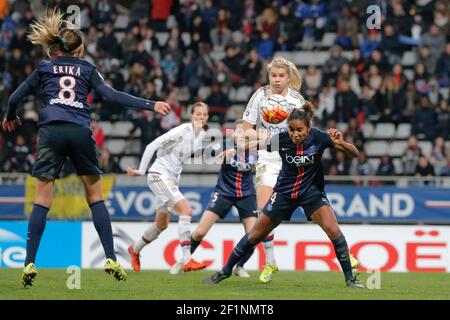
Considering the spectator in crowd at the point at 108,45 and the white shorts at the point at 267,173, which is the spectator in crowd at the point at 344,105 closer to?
the spectator in crowd at the point at 108,45

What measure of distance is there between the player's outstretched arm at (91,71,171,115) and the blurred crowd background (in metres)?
10.7

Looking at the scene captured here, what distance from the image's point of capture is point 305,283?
11.7m

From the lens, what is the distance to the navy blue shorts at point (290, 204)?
10.5 metres

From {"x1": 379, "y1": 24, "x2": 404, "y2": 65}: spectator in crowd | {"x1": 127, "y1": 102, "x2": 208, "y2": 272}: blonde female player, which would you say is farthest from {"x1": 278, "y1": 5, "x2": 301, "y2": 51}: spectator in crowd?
{"x1": 127, "y1": 102, "x2": 208, "y2": 272}: blonde female player

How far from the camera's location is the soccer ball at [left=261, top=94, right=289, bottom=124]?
38.7ft

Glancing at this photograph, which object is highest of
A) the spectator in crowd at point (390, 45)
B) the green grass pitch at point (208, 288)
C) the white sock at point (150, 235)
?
the spectator in crowd at point (390, 45)

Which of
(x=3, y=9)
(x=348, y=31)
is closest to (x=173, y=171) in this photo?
(x=348, y=31)

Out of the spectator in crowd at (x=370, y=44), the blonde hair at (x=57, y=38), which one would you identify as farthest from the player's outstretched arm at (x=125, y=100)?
the spectator in crowd at (x=370, y=44)

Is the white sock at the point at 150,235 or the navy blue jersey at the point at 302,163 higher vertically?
the navy blue jersey at the point at 302,163

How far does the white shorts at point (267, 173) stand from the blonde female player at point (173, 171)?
181 cm

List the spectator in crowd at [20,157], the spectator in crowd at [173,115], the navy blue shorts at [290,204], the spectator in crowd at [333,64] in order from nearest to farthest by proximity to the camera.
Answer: the navy blue shorts at [290,204]
the spectator in crowd at [20,157]
the spectator in crowd at [173,115]
the spectator in crowd at [333,64]

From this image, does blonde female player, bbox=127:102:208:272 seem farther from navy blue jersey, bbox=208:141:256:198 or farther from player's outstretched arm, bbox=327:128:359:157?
player's outstretched arm, bbox=327:128:359:157
